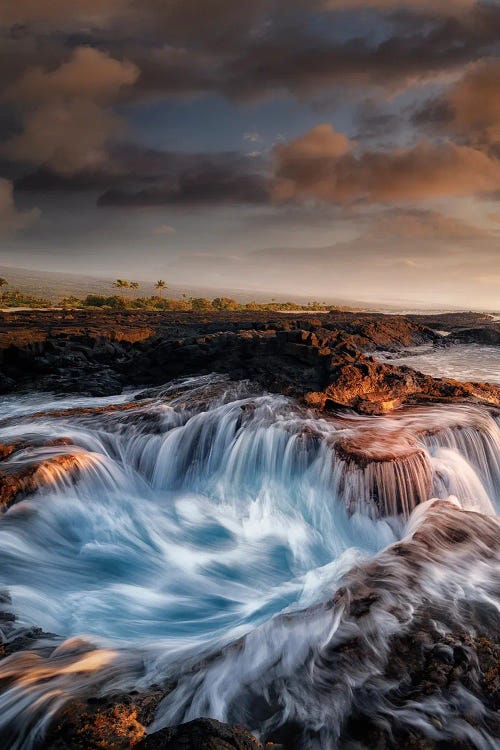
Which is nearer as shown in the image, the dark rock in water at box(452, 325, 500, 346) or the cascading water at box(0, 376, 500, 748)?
the cascading water at box(0, 376, 500, 748)

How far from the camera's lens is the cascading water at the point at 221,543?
3963mm

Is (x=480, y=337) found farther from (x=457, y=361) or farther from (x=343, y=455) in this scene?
(x=343, y=455)

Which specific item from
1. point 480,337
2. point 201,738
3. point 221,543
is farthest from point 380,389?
point 480,337

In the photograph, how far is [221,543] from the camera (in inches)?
325

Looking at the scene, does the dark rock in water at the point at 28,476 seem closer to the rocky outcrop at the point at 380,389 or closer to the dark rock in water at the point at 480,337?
the rocky outcrop at the point at 380,389

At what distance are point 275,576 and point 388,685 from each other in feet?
12.0

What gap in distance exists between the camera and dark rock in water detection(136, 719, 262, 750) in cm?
258

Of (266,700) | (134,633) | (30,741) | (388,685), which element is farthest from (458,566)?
(30,741)

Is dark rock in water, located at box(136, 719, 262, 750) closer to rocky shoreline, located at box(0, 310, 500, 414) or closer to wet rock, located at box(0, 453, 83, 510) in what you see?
wet rock, located at box(0, 453, 83, 510)

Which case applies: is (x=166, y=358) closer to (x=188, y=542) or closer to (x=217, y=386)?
(x=217, y=386)

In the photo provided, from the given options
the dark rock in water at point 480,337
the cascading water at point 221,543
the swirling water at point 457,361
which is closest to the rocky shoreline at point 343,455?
the cascading water at point 221,543

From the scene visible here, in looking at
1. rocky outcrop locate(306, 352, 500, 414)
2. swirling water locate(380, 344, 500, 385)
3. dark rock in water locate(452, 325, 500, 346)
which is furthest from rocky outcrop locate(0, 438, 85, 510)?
dark rock in water locate(452, 325, 500, 346)

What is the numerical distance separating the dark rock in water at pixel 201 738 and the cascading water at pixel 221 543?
0.91m

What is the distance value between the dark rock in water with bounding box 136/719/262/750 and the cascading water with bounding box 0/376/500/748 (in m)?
0.91
